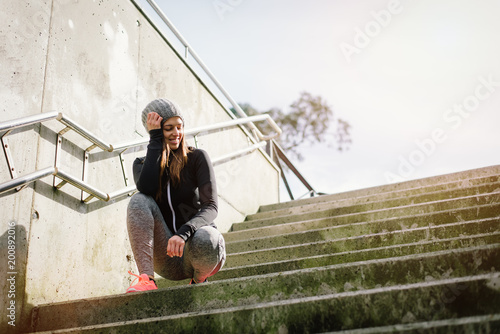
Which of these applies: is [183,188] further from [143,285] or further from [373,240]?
[373,240]

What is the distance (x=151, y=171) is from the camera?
7.94 feet

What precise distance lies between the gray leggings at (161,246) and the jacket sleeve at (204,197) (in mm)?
Answer: 44

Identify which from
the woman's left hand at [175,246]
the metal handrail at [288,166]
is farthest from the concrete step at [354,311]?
the metal handrail at [288,166]

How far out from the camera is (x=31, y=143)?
99.0 inches

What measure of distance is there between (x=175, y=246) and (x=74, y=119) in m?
1.27

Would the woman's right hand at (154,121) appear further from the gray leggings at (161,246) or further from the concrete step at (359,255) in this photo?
the concrete step at (359,255)

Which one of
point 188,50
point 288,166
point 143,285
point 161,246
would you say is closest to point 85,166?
point 161,246

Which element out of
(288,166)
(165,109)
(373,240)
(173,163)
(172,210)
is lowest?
(373,240)

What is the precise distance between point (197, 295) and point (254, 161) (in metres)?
4.34

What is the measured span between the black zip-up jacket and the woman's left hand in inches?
6.9

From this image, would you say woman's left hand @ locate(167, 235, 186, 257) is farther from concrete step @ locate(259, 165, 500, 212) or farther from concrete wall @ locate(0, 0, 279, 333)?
concrete step @ locate(259, 165, 500, 212)

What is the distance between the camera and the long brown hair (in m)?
2.47

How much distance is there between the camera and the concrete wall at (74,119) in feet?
7.84

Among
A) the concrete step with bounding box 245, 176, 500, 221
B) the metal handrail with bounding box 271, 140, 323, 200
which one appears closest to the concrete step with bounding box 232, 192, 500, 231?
the concrete step with bounding box 245, 176, 500, 221
